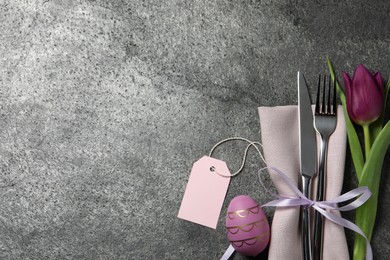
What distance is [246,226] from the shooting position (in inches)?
32.1

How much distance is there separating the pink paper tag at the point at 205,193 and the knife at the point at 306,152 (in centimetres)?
13

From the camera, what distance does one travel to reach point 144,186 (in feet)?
3.05

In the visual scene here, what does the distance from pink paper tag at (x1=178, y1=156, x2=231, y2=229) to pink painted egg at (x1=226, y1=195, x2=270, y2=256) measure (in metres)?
0.07

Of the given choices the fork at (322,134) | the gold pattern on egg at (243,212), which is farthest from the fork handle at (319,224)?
the gold pattern on egg at (243,212)

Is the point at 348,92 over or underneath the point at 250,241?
over

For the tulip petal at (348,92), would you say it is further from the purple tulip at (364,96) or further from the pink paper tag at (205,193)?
the pink paper tag at (205,193)

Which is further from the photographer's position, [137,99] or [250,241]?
[137,99]

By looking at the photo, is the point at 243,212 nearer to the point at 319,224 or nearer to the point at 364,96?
the point at 319,224

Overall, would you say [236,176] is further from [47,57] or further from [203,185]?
[47,57]

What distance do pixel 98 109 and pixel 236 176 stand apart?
0.27 meters

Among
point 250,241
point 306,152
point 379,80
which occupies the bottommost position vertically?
point 250,241

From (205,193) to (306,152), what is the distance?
0.60 ft

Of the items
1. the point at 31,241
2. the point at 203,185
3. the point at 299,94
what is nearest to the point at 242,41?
the point at 299,94

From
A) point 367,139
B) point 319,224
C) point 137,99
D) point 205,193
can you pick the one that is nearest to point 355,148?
point 367,139
